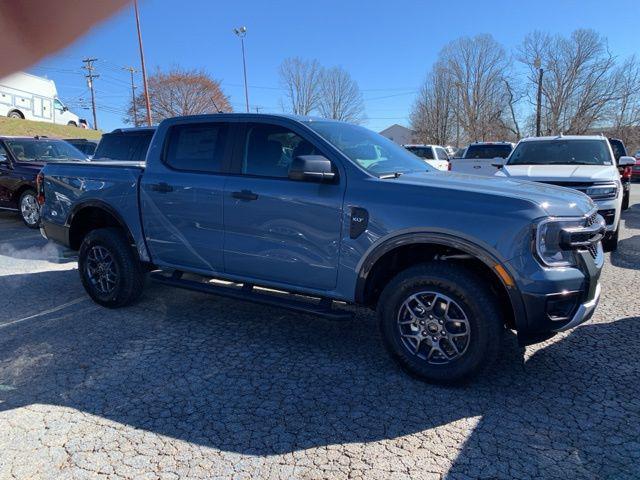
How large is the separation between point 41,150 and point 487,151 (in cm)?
1246

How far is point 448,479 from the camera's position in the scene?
2434 mm

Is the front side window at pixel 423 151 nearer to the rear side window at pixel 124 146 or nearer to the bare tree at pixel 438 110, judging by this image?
the rear side window at pixel 124 146

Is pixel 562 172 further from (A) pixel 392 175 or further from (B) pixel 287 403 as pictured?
(B) pixel 287 403

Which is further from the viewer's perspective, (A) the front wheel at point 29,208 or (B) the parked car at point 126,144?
(A) the front wheel at point 29,208

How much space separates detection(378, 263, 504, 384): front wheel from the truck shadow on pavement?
0.18 metres

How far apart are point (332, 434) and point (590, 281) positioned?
1962 millimetres

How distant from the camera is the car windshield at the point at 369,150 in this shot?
388 cm

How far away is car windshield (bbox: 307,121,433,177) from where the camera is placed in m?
3.88

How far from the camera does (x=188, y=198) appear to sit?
4320 mm

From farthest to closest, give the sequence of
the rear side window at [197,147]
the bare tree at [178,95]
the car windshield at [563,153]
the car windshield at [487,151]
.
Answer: the bare tree at [178,95] < the car windshield at [487,151] < the car windshield at [563,153] < the rear side window at [197,147]

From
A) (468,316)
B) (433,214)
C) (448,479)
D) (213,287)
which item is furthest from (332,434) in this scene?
(213,287)

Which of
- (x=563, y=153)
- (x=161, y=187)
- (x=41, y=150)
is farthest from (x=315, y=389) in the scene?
(x=41, y=150)

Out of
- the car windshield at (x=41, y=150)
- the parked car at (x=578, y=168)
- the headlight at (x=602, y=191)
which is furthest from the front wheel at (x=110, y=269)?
the car windshield at (x=41, y=150)

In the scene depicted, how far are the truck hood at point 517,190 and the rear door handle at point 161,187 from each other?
6.95ft
